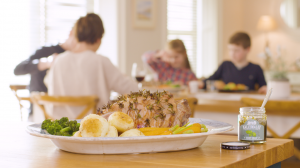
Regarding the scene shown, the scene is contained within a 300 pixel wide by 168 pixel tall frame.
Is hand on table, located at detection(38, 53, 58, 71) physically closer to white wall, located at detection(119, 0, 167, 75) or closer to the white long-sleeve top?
the white long-sleeve top

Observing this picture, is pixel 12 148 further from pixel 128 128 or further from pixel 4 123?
pixel 4 123

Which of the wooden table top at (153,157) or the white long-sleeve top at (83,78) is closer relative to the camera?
the wooden table top at (153,157)

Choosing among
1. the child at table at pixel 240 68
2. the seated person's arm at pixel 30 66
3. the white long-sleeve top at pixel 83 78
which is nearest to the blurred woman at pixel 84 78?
the white long-sleeve top at pixel 83 78

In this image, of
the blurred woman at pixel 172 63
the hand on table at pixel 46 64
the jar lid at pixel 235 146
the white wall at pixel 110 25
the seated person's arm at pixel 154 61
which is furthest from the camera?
the white wall at pixel 110 25

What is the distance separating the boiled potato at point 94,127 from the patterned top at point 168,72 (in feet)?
12.1

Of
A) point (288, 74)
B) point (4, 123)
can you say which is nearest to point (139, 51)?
point (288, 74)

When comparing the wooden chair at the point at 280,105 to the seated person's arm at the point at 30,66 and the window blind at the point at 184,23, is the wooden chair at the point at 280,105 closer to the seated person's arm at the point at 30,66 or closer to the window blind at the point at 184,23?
the seated person's arm at the point at 30,66

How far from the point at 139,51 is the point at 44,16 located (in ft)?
4.45

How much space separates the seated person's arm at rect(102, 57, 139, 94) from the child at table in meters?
1.62

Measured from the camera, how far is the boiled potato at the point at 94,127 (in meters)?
0.77

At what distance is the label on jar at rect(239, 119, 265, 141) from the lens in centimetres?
92

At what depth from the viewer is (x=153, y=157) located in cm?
76

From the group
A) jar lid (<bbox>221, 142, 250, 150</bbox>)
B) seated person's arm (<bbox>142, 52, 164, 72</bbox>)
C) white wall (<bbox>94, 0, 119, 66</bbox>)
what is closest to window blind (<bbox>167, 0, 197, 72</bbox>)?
white wall (<bbox>94, 0, 119, 66</bbox>)

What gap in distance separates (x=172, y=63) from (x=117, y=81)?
190 centimetres
